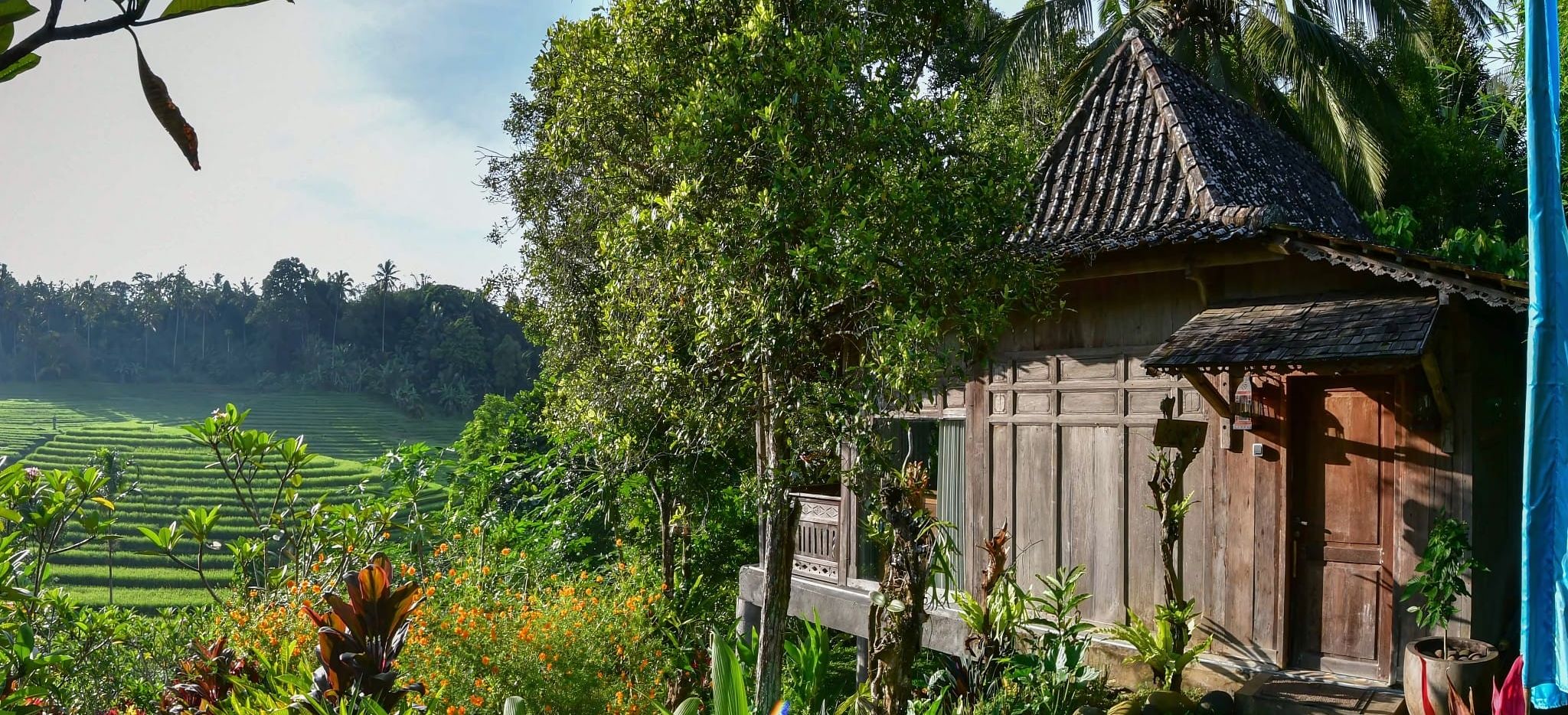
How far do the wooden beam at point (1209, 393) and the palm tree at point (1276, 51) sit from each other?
888 centimetres

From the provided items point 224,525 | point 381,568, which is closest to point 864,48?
point 381,568

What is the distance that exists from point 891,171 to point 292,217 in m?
2.79

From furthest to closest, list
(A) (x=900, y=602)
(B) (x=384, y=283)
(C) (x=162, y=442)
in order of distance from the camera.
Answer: (B) (x=384, y=283)
(C) (x=162, y=442)
(A) (x=900, y=602)

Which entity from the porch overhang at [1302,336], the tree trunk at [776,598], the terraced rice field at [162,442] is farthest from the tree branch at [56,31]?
the terraced rice field at [162,442]

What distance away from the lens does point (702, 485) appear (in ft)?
41.8

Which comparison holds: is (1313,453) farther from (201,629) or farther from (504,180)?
(504,180)

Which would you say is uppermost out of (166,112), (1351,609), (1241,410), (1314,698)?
(166,112)

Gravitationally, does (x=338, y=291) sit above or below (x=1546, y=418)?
above

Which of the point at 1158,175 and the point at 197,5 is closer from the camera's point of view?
the point at 197,5

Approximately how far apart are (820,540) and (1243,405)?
4335mm

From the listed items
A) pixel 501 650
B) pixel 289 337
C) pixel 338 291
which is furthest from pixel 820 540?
pixel 289 337

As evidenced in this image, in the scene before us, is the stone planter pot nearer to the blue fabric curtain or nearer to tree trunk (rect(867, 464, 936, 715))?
the blue fabric curtain

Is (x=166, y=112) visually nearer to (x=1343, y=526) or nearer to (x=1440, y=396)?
(x=1440, y=396)

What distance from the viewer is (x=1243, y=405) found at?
6.59m
